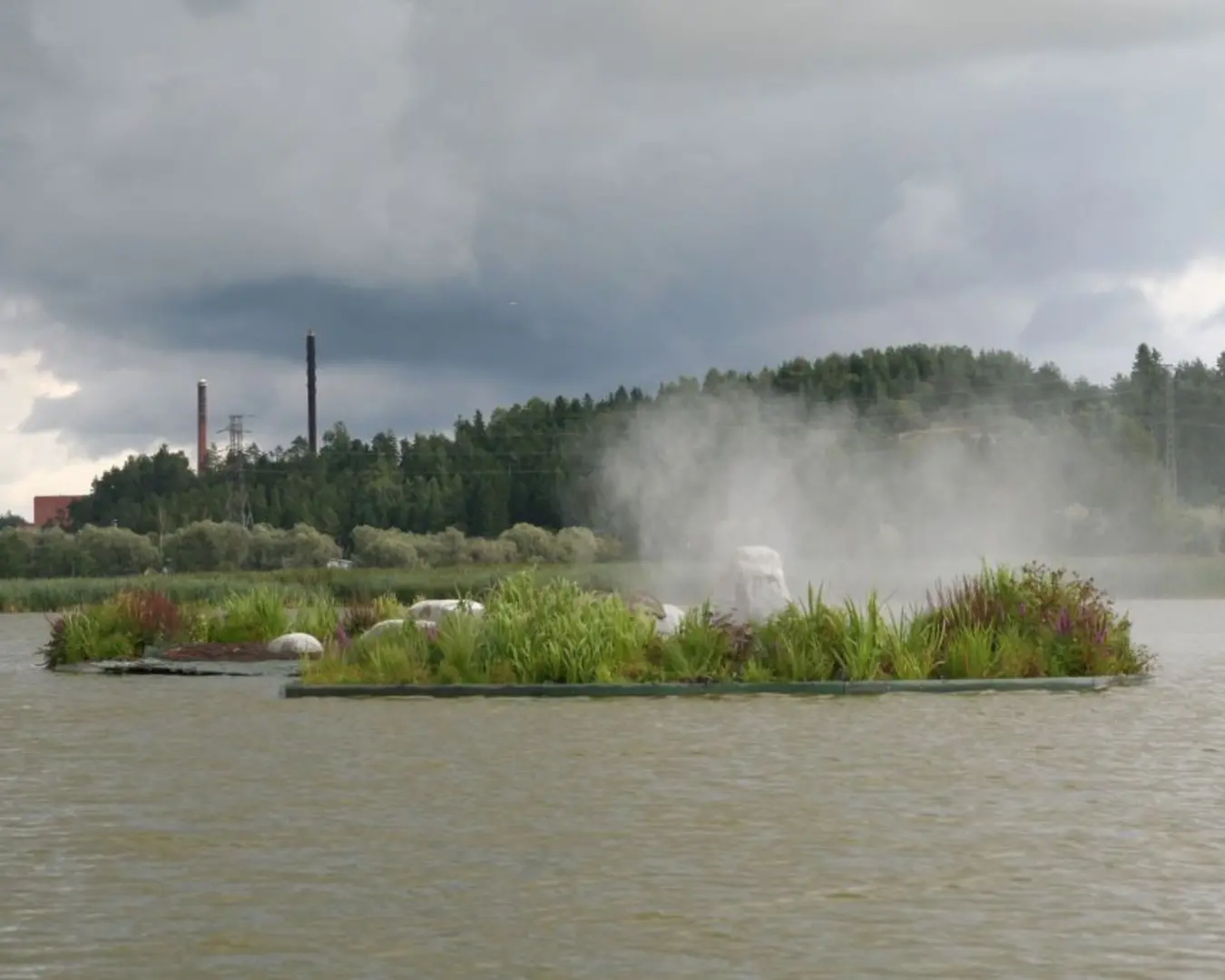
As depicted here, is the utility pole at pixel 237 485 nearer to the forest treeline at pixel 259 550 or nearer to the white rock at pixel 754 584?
the forest treeline at pixel 259 550

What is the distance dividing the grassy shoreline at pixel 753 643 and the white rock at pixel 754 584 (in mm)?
2278

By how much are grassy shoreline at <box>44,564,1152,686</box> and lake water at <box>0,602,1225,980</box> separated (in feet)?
11.7

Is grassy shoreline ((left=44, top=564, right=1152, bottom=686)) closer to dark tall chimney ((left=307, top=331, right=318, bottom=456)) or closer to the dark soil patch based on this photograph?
the dark soil patch

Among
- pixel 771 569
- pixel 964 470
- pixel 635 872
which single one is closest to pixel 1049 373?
pixel 964 470

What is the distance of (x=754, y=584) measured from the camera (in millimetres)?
27062

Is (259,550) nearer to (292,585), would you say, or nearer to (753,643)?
(292,585)

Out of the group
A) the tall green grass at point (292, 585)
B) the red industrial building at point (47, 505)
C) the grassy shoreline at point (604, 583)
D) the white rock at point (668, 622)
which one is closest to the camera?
the white rock at point (668, 622)

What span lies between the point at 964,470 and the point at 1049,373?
120 feet

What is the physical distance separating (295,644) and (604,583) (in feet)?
128

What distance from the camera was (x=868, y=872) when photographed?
9.60 meters

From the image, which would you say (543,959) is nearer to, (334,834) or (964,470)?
(334,834)

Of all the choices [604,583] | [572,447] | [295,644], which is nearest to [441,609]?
[295,644]

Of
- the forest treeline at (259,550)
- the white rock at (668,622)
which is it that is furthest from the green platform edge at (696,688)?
the forest treeline at (259,550)

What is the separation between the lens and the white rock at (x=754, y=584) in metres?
26.9
